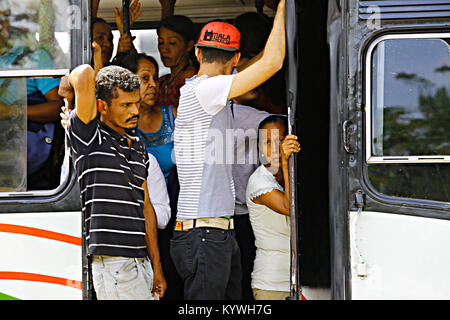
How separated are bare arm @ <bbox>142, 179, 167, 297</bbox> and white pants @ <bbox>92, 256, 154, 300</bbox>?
0.25 meters

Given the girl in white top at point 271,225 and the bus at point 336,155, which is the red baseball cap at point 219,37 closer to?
the bus at point 336,155

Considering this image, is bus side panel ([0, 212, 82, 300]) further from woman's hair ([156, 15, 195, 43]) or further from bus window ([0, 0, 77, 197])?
woman's hair ([156, 15, 195, 43])

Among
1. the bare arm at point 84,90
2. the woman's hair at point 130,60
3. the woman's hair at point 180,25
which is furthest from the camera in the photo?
the woman's hair at point 180,25

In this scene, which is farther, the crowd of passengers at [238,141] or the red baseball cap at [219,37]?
the crowd of passengers at [238,141]

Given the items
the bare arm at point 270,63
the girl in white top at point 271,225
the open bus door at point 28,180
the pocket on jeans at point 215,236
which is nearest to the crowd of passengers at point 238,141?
the girl in white top at point 271,225

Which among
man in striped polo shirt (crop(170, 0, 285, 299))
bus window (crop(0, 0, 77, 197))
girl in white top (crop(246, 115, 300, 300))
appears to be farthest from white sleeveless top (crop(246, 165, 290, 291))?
bus window (crop(0, 0, 77, 197))

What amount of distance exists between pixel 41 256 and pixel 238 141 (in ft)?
4.21

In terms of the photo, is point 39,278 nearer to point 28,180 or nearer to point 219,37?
point 28,180

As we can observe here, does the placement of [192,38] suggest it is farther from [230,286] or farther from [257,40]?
[230,286]

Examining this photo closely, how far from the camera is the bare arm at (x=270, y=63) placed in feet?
9.37

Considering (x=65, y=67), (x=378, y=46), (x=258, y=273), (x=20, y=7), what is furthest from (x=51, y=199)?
(x=378, y=46)

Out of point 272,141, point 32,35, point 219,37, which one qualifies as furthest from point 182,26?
point 32,35

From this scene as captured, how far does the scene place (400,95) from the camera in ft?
8.98

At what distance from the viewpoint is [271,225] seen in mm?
3252
